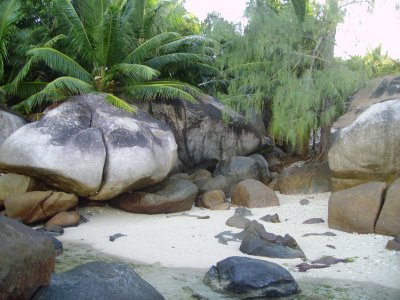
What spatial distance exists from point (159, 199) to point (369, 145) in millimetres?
4944

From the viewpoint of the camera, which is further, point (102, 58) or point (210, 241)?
point (102, 58)

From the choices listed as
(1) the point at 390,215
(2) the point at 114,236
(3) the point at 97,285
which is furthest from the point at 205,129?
(3) the point at 97,285

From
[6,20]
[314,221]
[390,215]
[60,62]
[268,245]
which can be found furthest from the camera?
[6,20]

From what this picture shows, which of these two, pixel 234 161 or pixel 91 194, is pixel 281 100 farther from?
pixel 91 194

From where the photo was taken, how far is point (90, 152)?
11.2 meters

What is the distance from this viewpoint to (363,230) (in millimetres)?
9156

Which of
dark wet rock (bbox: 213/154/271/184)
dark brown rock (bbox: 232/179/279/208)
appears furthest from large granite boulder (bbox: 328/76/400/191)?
dark wet rock (bbox: 213/154/271/184)

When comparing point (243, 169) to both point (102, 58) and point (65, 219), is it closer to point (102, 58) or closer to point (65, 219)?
point (102, 58)

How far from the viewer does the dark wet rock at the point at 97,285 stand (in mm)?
4242

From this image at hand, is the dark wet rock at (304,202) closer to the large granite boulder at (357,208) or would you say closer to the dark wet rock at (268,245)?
the large granite boulder at (357,208)

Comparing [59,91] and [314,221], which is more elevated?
[59,91]

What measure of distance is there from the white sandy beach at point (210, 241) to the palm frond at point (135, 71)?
3.62 m

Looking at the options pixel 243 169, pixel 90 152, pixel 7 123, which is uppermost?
pixel 7 123

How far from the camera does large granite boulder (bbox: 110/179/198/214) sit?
11961 millimetres
